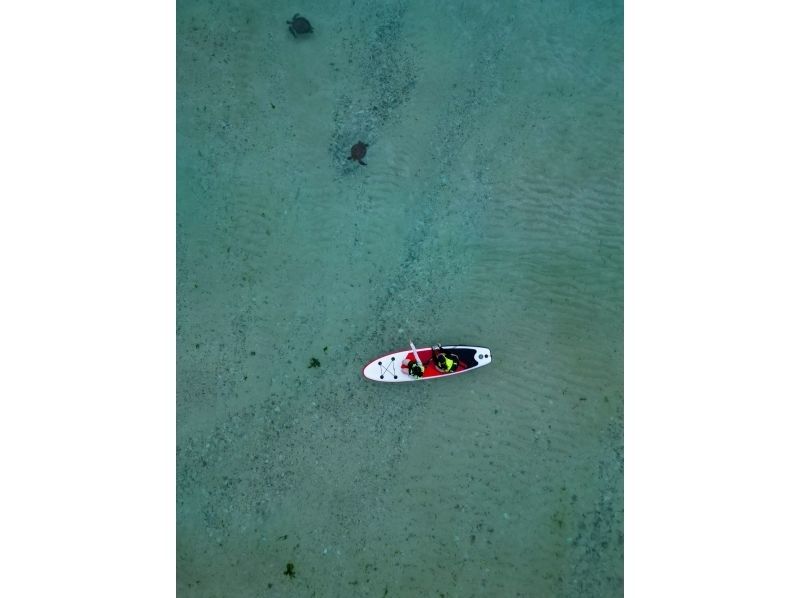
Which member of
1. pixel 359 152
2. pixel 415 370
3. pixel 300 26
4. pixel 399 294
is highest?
pixel 300 26

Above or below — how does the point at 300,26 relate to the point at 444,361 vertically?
above

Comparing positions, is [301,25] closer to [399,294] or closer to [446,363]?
[399,294]

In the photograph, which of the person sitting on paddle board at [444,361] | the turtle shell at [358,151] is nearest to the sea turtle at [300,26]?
the turtle shell at [358,151]

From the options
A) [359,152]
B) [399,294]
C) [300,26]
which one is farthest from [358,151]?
[399,294]

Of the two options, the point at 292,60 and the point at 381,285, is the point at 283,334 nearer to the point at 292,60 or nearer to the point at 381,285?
the point at 381,285

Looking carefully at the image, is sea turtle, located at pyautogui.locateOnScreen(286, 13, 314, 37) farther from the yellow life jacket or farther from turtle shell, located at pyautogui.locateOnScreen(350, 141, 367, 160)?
the yellow life jacket

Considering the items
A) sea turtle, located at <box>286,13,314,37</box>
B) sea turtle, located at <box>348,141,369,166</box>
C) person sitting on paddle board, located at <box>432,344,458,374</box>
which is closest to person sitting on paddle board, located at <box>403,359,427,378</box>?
person sitting on paddle board, located at <box>432,344,458,374</box>

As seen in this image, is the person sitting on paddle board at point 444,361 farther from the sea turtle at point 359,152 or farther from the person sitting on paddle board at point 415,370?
the sea turtle at point 359,152
